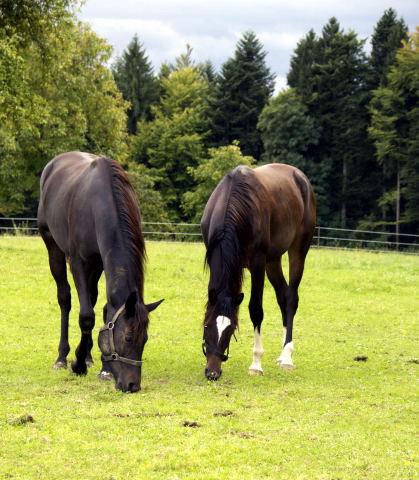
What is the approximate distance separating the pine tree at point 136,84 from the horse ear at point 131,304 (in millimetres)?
58008

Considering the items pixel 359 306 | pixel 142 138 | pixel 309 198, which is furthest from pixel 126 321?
pixel 142 138

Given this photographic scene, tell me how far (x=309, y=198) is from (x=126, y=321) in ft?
14.1

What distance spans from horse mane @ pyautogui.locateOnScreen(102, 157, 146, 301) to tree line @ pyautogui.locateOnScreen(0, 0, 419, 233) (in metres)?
29.4

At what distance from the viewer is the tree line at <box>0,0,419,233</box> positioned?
38.8m

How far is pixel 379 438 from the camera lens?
5.34 metres

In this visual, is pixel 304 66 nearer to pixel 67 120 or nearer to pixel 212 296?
pixel 67 120

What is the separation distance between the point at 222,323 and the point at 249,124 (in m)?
54.3

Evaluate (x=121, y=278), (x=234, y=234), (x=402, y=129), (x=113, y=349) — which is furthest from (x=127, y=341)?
(x=402, y=129)

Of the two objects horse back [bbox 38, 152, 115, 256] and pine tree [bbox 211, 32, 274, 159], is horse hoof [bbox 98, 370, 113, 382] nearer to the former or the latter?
horse back [bbox 38, 152, 115, 256]

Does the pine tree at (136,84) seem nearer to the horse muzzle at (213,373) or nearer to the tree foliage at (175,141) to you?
the tree foliage at (175,141)

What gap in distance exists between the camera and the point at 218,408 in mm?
6125

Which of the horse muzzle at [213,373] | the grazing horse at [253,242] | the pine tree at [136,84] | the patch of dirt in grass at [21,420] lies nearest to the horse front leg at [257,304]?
the grazing horse at [253,242]

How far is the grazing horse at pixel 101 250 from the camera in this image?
6344 mm

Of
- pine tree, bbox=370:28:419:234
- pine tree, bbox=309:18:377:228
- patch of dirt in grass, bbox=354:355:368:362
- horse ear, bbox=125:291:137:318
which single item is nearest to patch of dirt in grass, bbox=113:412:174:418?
horse ear, bbox=125:291:137:318
